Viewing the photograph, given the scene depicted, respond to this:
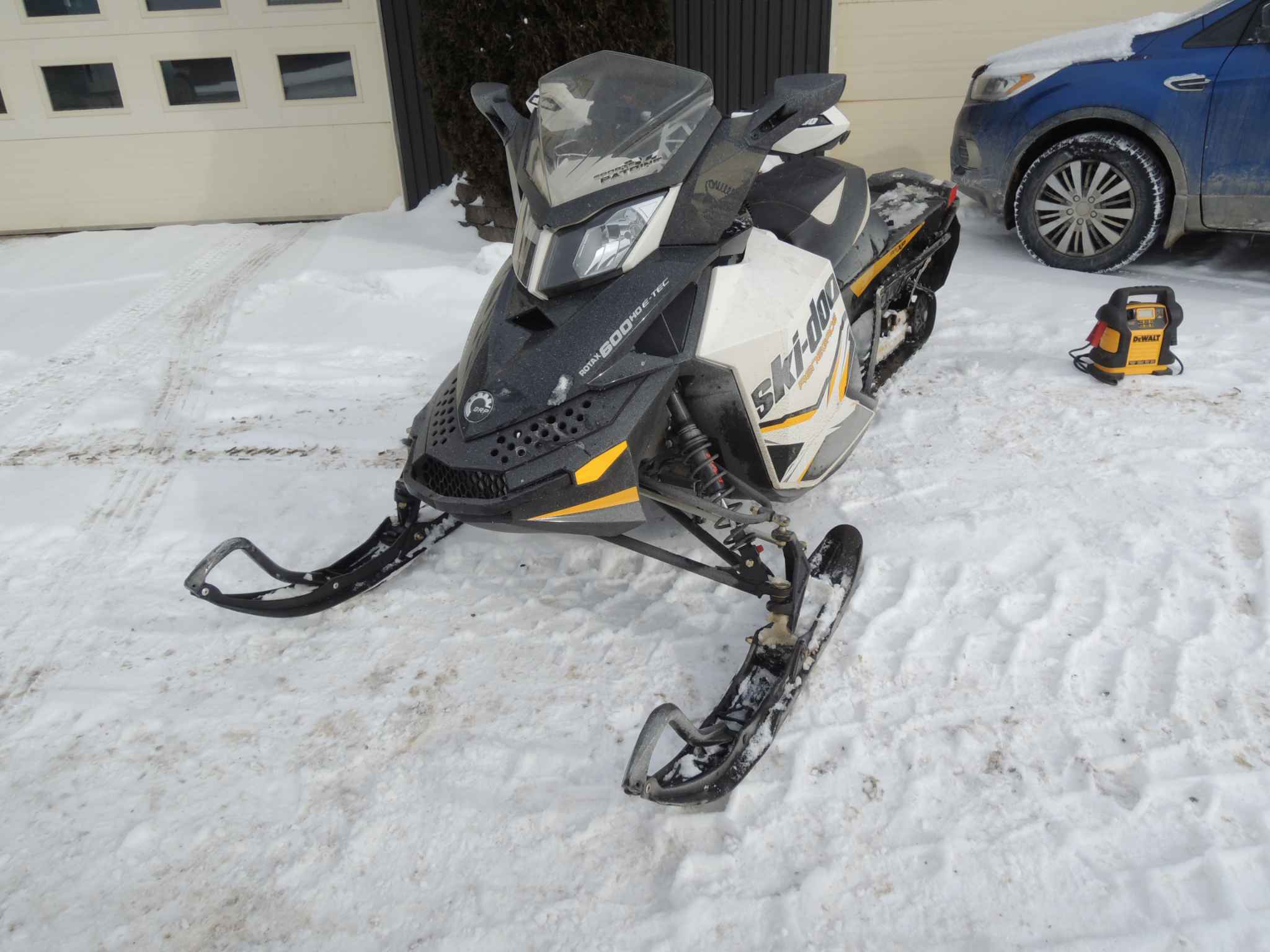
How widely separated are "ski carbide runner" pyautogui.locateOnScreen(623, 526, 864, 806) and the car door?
3.80 m

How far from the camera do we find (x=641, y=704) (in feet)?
7.35

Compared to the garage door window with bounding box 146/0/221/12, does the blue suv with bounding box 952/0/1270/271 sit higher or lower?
lower

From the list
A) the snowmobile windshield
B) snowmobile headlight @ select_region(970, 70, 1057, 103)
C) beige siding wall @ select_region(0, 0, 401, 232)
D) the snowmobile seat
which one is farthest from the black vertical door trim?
the snowmobile windshield

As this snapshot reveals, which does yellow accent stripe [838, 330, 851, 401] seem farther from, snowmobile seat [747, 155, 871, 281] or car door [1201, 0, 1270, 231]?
car door [1201, 0, 1270, 231]

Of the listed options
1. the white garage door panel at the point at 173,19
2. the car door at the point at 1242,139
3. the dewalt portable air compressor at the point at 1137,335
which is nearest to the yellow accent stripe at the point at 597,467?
the dewalt portable air compressor at the point at 1137,335

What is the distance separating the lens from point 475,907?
1.74 meters

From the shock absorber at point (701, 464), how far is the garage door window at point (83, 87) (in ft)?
23.9

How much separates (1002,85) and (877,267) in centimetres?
264

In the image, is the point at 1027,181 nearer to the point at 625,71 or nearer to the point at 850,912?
the point at 625,71

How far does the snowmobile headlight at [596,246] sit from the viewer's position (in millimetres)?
2176

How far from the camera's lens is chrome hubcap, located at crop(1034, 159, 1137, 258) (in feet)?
16.0

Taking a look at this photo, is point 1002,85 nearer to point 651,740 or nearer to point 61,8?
point 651,740

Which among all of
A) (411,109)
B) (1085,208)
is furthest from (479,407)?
(411,109)

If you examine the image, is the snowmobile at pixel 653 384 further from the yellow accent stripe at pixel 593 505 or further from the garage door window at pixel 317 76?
the garage door window at pixel 317 76
